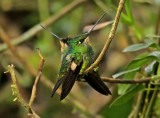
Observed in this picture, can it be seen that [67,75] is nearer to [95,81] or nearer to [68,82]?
[68,82]

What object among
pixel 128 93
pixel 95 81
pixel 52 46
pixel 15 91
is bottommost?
pixel 52 46

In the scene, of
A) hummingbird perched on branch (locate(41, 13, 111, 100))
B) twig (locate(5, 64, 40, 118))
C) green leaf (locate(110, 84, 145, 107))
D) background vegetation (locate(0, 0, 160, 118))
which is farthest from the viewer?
background vegetation (locate(0, 0, 160, 118))

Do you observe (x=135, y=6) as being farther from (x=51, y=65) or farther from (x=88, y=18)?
(x=51, y=65)

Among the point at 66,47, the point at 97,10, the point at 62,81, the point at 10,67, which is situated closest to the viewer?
the point at 10,67

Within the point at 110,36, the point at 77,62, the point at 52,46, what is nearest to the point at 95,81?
the point at 77,62

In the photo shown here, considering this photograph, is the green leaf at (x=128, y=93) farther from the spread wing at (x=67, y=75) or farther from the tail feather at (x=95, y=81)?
the spread wing at (x=67, y=75)

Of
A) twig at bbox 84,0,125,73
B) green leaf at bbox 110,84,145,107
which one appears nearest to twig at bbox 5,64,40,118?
A: twig at bbox 84,0,125,73

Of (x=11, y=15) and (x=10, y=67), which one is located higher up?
(x=10, y=67)

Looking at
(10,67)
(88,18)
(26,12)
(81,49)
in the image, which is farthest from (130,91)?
(26,12)

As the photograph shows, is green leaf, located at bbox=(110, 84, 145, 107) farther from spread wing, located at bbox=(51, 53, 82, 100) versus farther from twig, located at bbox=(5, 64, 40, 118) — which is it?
twig, located at bbox=(5, 64, 40, 118)

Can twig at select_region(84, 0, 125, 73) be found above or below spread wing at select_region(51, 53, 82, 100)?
above

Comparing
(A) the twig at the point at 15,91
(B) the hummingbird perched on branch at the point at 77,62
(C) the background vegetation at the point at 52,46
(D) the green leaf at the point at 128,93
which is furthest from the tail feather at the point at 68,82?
(C) the background vegetation at the point at 52,46
